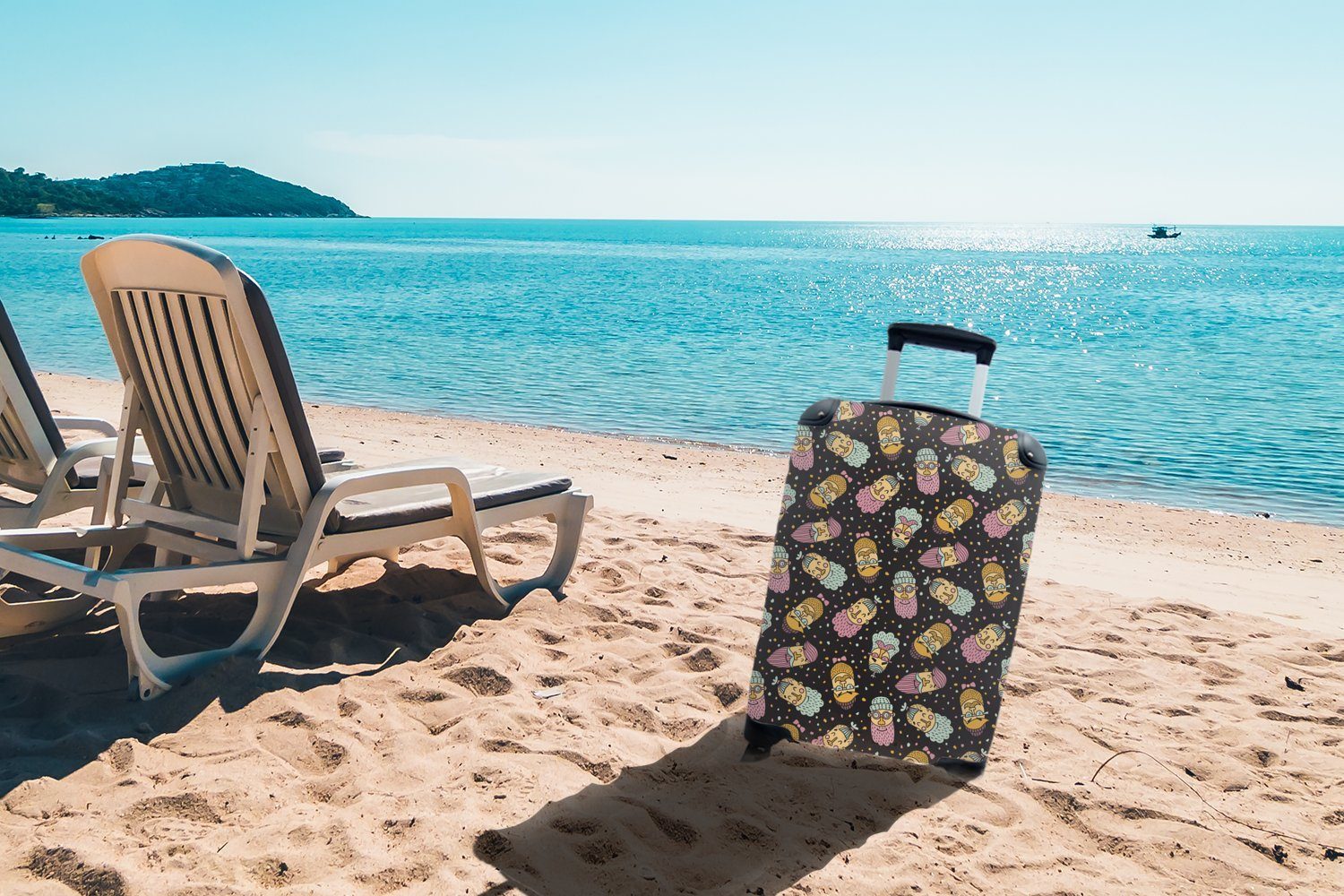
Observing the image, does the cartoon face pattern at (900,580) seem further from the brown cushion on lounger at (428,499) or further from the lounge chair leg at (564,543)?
the lounge chair leg at (564,543)

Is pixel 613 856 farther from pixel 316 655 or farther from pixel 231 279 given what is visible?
pixel 231 279

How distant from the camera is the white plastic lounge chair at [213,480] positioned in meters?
3.30

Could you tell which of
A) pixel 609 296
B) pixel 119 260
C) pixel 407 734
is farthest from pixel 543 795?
Result: pixel 609 296

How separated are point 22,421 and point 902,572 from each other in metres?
3.73

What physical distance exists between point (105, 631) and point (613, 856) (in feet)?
7.80

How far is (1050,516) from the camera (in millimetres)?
8172

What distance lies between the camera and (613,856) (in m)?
2.55

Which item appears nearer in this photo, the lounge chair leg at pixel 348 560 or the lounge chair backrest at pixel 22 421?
the lounge chair backrest at pixel 22 421

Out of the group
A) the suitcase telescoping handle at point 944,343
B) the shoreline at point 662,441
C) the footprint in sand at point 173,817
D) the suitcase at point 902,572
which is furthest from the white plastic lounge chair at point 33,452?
the shoreline at point 662,441

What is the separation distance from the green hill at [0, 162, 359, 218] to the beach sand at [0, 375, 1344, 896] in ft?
452

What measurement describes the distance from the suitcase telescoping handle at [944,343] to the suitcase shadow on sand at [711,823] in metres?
1.12

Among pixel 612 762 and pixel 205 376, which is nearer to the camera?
pixel 612 762

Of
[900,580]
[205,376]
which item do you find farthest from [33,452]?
[900,580]

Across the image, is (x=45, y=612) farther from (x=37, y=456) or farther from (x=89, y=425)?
(x=89, y=425)
